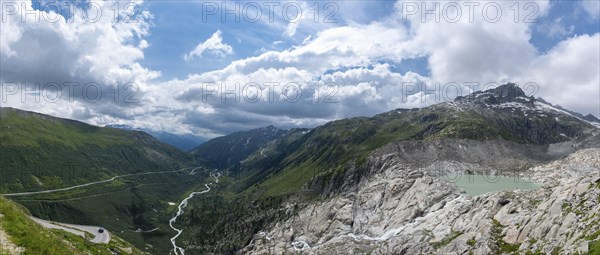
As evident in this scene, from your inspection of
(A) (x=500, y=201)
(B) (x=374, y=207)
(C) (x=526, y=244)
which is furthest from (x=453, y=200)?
(C) (x=526, y=244)

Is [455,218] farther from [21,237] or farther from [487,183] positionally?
[21,237]

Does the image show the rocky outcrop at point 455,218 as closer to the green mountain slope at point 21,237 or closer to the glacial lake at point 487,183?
the glacial lake at point 487,183

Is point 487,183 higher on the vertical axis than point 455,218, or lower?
higher

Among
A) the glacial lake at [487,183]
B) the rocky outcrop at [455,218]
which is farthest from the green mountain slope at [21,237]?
the glacial lake at [487,183]

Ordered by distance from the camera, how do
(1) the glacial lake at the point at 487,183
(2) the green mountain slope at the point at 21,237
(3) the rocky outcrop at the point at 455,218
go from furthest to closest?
(1) the glacial lake at the point at 487,183 < (3) the rocky outcrop at the point at 455,218 < (2) the green mountain slope at the point at 21,237

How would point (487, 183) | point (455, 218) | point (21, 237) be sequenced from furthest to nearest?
point (487, 183), point (455, 218), point (21, 237)

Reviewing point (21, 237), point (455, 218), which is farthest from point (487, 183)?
point (21, 237)

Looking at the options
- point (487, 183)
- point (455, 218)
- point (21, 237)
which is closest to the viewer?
point (21, 237)

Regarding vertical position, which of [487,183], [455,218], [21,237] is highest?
[21,237]

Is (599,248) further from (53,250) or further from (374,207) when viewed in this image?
(374,207)
